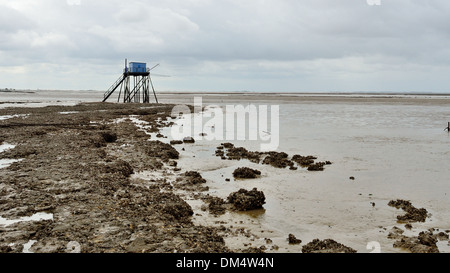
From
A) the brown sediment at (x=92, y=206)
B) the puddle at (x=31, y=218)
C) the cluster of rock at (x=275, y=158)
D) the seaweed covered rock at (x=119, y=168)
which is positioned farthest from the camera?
the cluster of rock at (x=275, y=158)

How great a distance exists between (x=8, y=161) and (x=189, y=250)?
1161cm

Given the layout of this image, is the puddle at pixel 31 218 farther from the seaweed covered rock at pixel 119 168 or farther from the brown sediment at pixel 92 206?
the seaweed covered rock at pixel 119 168

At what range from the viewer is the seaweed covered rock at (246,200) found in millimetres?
10773

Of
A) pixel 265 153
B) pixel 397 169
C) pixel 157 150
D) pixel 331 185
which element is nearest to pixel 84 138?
pixel 157 150

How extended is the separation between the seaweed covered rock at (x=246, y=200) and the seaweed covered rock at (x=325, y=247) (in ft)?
10.1

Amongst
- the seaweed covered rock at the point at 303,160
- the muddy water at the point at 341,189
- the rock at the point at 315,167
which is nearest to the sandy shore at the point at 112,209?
the muddy water at the point at 341,189

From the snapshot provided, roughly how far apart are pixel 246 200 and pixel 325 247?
3.54 m

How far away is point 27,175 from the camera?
1212cm

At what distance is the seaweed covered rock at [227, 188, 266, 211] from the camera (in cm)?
1077

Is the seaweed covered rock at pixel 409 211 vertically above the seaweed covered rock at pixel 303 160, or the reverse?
the seaweed covered rock at pixel 303 160

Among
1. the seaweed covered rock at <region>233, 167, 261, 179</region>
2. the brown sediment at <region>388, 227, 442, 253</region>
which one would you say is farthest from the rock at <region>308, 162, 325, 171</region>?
the brown sediment at <region>388, 227, 442, 253</region>

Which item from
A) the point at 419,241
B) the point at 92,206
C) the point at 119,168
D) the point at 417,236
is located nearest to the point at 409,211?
the point at 417,236

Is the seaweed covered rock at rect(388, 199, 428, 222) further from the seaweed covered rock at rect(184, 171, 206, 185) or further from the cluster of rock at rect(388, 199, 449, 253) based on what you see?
the seaweed covered rock at rect(184, 171, 206, 185)

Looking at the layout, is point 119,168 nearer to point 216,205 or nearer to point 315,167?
point 216,205
